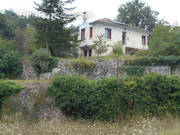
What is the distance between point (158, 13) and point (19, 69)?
112ft

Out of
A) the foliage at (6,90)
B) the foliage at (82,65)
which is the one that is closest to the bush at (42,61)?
the foliage at (82,65)

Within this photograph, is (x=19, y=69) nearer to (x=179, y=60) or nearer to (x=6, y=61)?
(x=6, y=61)

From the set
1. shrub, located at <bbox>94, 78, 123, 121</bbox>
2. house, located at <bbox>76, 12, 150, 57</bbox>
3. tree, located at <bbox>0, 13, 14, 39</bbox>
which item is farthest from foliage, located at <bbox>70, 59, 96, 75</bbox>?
tree, located at <bbox>0, 13, 14, 39</bbox>

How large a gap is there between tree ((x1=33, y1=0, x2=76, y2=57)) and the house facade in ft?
13.5

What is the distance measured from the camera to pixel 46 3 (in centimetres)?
2234

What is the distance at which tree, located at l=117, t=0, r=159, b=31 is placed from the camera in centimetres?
4166

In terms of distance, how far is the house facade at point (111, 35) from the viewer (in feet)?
85.8

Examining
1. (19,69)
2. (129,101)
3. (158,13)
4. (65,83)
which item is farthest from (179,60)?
(158,13)

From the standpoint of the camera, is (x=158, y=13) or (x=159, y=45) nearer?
(x=159, y=45)

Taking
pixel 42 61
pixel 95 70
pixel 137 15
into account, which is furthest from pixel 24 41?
pixel 137 15

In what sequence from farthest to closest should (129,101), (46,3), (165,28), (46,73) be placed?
(46,3) < (165,28) < (46,73) < (129,101)

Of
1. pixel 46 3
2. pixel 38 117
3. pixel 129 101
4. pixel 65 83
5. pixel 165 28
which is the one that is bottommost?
pixel 38 117

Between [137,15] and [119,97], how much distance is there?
1297 inches

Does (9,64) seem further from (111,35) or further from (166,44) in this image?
(166,44)
